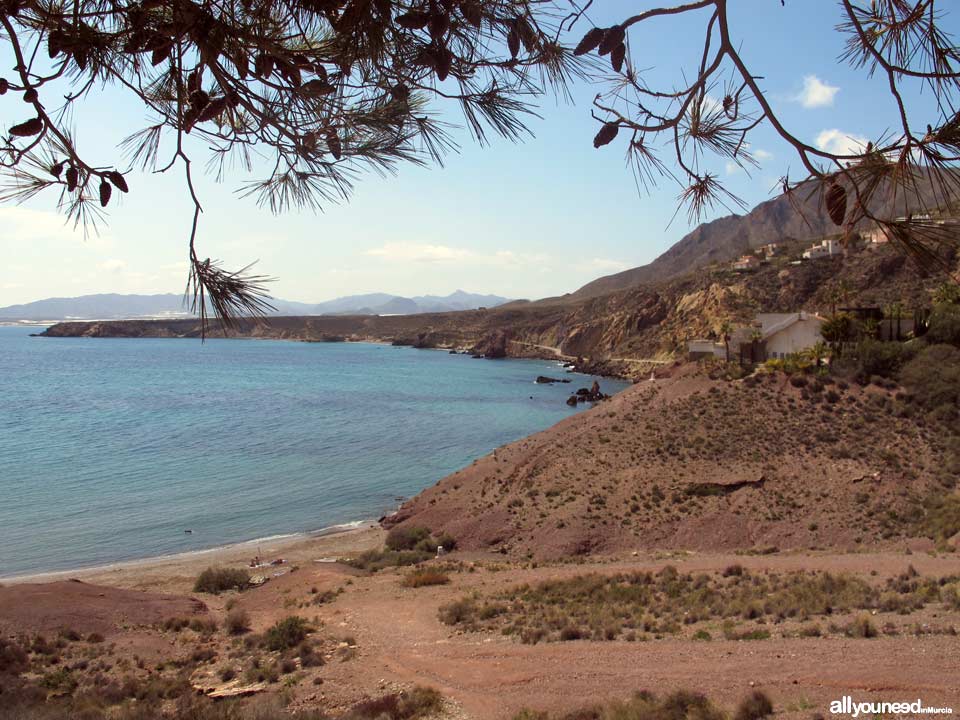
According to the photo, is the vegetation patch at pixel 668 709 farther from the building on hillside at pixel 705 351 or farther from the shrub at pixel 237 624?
the building on hillside at pixel 705 351

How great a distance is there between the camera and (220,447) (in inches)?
1567

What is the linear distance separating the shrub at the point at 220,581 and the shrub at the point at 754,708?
45.2 feet

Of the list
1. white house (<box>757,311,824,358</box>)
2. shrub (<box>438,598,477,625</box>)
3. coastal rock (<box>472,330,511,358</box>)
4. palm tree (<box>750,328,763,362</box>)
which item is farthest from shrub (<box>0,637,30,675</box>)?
coastal rock (<box>472,330,511,358</box>)

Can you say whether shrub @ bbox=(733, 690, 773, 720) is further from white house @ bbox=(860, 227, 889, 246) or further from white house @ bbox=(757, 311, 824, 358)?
white house @ bbox=(757, 311, 824, 358)

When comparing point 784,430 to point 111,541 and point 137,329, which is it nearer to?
point 111,541

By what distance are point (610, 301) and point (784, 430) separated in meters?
84.1

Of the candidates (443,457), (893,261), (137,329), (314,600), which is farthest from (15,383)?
(137,329)

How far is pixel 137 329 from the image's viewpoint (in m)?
169

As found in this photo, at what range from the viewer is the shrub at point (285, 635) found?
10.7 metres

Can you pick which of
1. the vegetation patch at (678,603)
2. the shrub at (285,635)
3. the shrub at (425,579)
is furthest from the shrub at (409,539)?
the shrub at (285,635)

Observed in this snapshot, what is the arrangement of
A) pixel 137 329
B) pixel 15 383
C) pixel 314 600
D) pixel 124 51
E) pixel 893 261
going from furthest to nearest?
pixel 137 329 < pixel 15 383 < pixel 893 261 < pixel 314 600 < pixel 124 51

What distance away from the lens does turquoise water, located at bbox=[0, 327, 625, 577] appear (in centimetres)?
2511

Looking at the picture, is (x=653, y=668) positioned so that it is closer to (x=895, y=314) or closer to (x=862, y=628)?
(x=862, y=628)

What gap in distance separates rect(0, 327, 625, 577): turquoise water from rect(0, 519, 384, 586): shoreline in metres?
0.67
